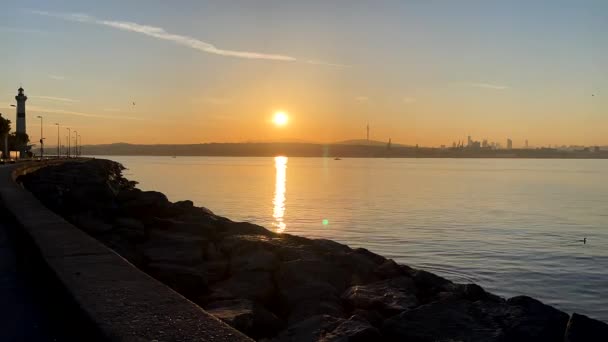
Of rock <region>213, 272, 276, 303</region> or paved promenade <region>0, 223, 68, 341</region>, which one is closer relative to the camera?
paved promenade <region>0, 223, 68, 341</region>

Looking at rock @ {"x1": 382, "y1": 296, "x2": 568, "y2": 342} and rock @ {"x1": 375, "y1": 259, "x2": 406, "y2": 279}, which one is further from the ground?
rock @ {"x1": 382, "y1": 296, "x2": 568, "y2": 342}

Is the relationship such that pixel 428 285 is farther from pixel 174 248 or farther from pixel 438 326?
pixel 174 248

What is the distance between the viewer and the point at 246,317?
642 cm

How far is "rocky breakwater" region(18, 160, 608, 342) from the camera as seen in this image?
696cm

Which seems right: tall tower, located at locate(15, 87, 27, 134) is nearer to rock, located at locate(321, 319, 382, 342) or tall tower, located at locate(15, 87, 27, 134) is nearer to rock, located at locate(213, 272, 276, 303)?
rock, located at locate(213, 272, 276, 303)

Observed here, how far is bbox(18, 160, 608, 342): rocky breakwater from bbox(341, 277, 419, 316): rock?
0.02 m

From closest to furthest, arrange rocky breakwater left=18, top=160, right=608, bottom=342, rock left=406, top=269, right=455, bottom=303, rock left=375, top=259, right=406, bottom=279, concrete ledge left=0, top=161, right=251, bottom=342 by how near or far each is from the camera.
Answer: concrete ledge left=0, top=161, right=251, bottom=342 < rocky breakwater left=18, top=160, right=608, bottom=342 < rock left=406, top=269, right=455, bottom=303 < rock left=375, top=259, right=406, bottom=279

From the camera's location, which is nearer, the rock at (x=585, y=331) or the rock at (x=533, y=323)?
the rock at (x=585, y=331)

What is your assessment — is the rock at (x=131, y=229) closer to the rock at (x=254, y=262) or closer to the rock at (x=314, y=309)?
the rock at (x=254, y=262)

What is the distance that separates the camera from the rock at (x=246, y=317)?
628 cm

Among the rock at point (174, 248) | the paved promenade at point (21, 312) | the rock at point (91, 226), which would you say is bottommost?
the rock at point (174, 248)

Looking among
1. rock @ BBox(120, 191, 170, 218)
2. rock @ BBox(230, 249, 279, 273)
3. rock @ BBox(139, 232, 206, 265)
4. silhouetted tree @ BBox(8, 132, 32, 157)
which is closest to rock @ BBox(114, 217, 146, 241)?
rock @ BBox(139, 232, 206, 265)

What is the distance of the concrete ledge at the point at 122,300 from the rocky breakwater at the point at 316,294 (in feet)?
5.15

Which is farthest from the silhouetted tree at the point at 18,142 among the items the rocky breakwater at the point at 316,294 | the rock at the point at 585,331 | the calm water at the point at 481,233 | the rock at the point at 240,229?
the rock at the point at 585,331
